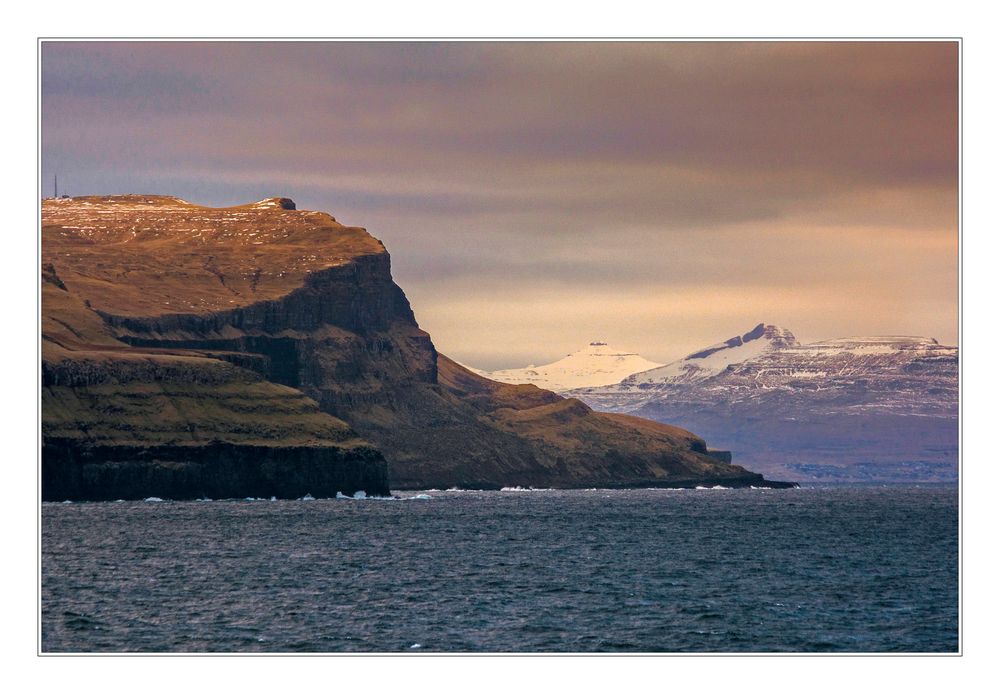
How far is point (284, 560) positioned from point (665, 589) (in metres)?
42.8

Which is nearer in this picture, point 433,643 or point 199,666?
point 199,666

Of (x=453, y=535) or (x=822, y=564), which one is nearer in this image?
(x=822, y=564)

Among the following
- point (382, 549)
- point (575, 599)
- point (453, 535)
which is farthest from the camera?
point (453, 535)

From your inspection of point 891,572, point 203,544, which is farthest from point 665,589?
point 203,544

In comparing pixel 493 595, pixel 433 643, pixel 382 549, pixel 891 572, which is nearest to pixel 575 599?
pixel 493 595

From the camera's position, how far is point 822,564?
493 ft

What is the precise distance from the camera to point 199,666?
72.7m

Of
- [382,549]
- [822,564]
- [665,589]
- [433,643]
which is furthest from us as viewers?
[382,549]
